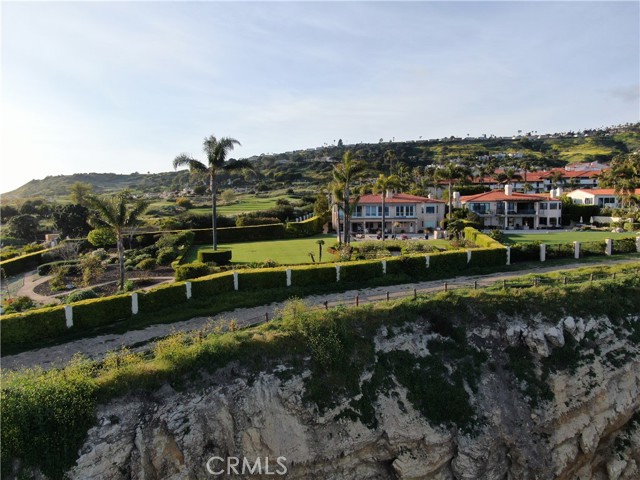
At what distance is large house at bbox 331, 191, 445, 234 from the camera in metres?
54.7

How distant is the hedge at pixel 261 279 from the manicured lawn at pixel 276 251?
7595 millimetres

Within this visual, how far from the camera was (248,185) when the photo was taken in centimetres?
14100

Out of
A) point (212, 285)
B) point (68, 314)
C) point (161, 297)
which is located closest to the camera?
point (68, 314)

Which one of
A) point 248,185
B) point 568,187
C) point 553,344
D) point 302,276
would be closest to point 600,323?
point 553,344

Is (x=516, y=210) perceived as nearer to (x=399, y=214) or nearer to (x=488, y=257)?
(x=399, y=214)

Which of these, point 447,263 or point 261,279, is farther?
point 447,263

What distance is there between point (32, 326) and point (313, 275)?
44.7ft

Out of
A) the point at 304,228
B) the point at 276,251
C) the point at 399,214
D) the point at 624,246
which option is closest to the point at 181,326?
the point at 276,251

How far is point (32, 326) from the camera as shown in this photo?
17562 mm

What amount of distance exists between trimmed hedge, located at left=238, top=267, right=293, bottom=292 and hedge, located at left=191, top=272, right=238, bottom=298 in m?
0.64

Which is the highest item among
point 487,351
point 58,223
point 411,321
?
point 58,223

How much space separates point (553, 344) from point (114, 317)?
1994 cm

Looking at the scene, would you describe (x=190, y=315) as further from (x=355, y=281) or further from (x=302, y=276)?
(x=355, y=281)

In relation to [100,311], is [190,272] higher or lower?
higher
